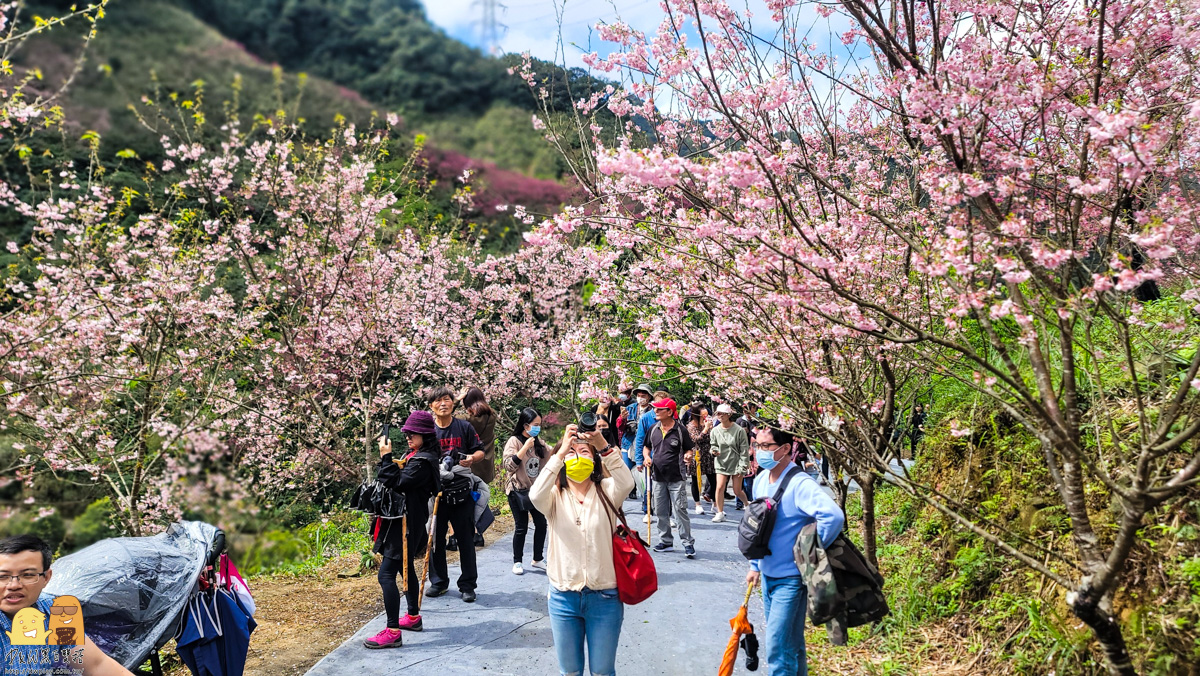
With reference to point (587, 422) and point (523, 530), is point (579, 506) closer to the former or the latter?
point (587, 422)

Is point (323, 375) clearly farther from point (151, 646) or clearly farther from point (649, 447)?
point (151, 646)

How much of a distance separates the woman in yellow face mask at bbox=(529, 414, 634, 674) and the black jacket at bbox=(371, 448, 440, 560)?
1.65 meters

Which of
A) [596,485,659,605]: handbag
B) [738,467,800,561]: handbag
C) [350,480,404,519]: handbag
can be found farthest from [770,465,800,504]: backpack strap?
[350,480,404,519]: handbag

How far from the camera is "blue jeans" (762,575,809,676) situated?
3.84m

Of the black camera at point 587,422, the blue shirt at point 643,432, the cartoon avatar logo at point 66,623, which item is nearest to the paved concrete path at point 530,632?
the black camera at point 587,422

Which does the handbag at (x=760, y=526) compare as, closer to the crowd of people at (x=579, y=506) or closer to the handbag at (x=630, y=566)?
the crowd of people at (x=579, y=506)

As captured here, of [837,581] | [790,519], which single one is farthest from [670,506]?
[837,581]

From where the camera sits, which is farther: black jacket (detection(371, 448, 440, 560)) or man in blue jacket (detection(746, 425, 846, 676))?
black jacket (detection(371, 448, 440, 560))

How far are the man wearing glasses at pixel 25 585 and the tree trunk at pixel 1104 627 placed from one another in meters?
3.72

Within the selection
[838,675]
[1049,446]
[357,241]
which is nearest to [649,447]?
[838,675]

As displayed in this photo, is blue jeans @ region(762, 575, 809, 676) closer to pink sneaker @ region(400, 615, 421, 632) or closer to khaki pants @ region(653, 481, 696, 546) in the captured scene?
pink sneaker @ region(400, 615, 421, 632)

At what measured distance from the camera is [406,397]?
13234 mm

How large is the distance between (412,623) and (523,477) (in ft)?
5.61

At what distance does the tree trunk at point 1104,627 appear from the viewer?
9.08 ft
